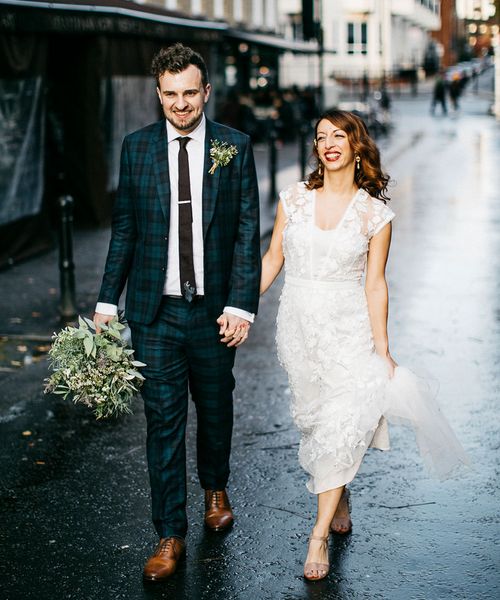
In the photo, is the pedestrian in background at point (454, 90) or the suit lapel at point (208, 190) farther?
the pedestrian in background at point (454, 90)

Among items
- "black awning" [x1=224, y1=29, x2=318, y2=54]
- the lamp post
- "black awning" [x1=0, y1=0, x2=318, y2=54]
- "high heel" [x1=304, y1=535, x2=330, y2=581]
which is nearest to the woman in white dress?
"high heel" [x1=304, y1=535, x2=330, y2=581]

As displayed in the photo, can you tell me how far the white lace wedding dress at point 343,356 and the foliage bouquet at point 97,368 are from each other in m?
0.77

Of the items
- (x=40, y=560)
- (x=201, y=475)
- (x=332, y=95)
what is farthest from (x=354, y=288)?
(x=332, y=95)

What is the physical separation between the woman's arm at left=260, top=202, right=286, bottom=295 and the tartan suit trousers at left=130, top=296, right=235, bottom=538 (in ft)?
1.22

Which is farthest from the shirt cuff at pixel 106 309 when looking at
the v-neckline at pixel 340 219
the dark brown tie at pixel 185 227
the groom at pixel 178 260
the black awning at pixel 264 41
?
the black awning at pixel 264 41

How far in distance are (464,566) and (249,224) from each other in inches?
67.2

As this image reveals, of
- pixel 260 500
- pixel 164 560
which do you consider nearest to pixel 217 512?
pixel 260 500

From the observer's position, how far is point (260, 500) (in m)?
5.31

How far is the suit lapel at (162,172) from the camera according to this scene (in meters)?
4.34

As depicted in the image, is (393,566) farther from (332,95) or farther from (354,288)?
(332,95)

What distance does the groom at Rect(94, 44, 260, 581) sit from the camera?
4.36 metres

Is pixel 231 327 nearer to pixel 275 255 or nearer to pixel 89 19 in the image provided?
pixel 275 255

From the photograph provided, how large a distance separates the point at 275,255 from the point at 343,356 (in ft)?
1.85

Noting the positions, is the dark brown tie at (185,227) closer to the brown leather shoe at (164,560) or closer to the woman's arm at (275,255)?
the woman's arm at (275,255)
